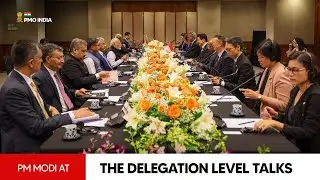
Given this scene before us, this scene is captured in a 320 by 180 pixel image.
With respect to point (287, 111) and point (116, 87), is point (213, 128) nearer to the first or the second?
point (287, 111)

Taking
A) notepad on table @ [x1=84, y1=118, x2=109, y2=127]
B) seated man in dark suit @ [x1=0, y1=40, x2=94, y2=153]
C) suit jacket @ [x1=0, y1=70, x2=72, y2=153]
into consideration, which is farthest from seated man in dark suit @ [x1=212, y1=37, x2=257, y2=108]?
suit jacket @ [x1=0, y1=70, x2=72, y2=153]

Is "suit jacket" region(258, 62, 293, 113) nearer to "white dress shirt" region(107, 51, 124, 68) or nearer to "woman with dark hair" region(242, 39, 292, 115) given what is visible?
"woman with dark hair" region(242, 39, 292, 115)

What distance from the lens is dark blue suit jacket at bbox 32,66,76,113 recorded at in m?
3.85

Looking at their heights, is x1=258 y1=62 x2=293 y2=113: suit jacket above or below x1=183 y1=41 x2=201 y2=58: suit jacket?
below

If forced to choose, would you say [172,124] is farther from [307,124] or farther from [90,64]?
[90,64]

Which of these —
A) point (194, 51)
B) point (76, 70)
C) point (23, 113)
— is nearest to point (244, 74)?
point (76, 70)

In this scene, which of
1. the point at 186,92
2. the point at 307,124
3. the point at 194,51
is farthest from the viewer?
the point at 194,51

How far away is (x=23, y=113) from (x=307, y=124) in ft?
5.61

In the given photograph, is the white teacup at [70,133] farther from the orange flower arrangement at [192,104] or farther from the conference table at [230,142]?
the orange flower arrangement at [192,104]

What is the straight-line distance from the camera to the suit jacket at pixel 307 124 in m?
2.73

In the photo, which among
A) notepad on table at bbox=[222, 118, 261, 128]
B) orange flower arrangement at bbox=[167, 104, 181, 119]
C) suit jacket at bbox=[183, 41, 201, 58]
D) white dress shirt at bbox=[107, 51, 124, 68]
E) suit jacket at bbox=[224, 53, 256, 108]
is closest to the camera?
orange flower arrangement at bbox=[167, 104, 181, 119]

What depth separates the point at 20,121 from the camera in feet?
9.18

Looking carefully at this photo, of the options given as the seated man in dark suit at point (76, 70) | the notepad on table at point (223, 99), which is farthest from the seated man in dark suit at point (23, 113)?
the seated man in dark suit at point (76, 70)

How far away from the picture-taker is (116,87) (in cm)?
514
